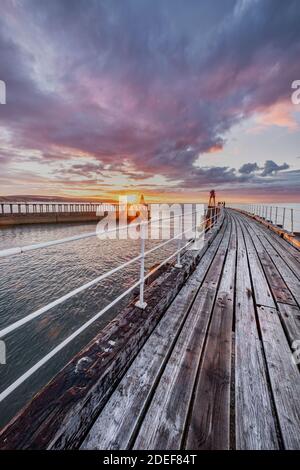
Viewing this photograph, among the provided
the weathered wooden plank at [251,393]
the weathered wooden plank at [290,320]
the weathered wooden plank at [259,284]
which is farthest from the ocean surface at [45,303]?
the weathered wooden plank at [259,284]

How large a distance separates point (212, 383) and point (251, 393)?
25cm

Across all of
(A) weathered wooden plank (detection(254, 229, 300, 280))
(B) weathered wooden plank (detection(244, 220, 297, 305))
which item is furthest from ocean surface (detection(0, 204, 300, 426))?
(A) weathered wooden plank (detection(254, 229, 300, 280))

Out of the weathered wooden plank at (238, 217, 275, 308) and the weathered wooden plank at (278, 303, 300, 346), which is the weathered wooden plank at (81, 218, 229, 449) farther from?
the weathered wooden plank at (238, 217, 275, 308)

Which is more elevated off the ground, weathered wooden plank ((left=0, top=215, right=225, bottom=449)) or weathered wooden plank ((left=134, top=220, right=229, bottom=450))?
weathered wooden plank ((left=0, top=215, right=225, bottom=449))

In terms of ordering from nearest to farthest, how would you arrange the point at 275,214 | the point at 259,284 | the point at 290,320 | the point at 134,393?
the point at 134,393, the point at 290,320, the point at 259,284, the point at 275,214

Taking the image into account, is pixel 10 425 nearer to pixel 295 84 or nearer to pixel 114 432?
pixel 114 432

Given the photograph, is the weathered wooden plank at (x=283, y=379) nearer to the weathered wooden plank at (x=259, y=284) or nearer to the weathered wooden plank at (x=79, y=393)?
the weathered wooden plank at (x=259, y=284)

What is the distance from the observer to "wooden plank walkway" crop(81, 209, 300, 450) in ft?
3.25

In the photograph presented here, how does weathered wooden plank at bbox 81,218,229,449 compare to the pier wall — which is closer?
weathered wooden plank at bbox 81,218,229,449

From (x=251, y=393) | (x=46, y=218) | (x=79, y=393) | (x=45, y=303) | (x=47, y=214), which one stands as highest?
(x=47, y=214)

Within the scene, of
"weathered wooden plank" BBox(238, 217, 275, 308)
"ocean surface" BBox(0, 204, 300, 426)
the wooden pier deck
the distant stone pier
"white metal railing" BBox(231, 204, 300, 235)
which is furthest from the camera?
the distant stone pier

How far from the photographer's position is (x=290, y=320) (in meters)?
2.01

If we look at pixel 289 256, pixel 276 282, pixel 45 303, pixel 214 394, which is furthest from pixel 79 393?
pixel 289 256

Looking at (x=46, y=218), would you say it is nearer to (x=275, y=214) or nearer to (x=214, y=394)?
(x=275, y=214)
